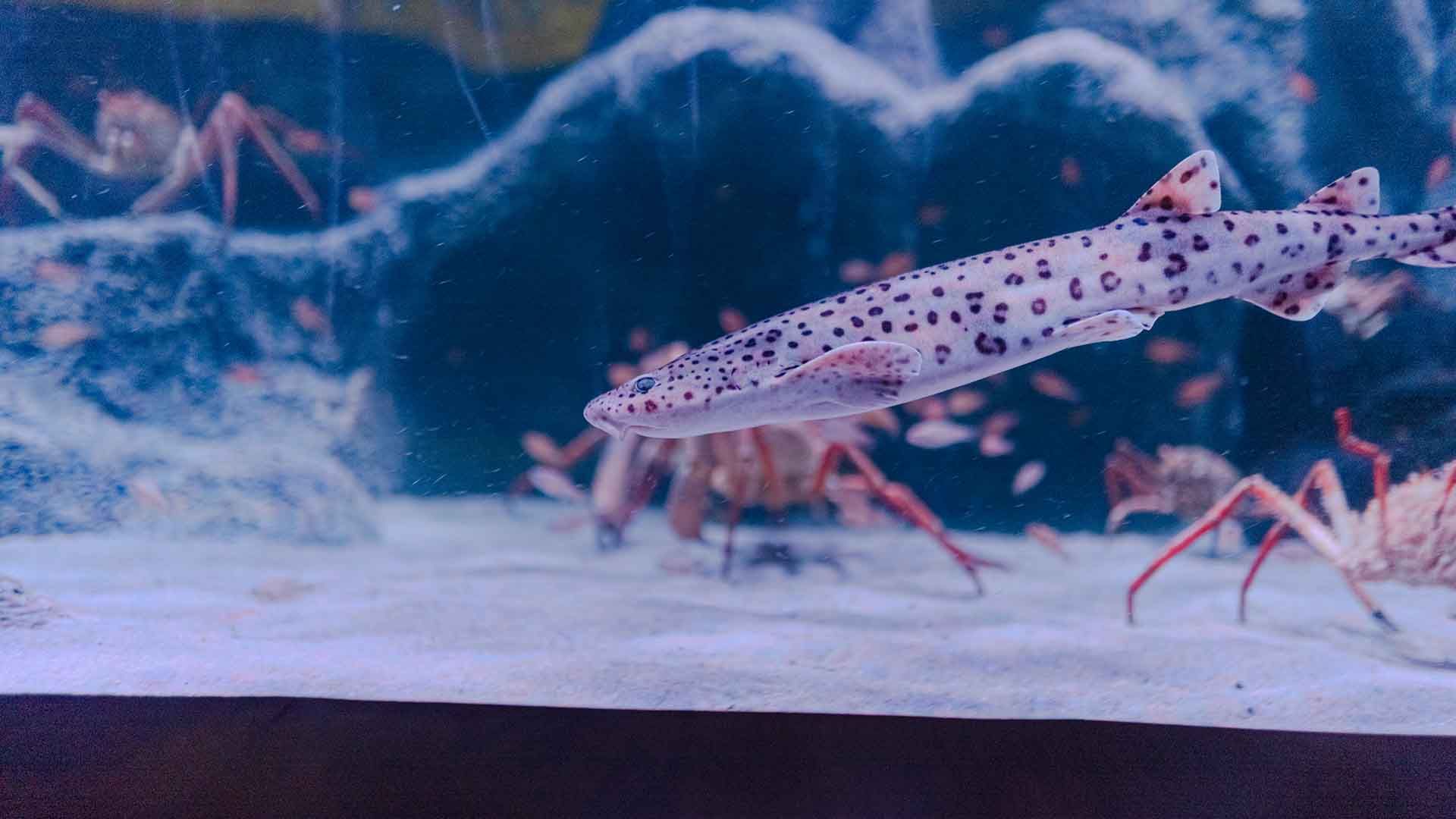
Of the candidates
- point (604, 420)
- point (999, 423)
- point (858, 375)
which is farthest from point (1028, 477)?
point (604, 420)

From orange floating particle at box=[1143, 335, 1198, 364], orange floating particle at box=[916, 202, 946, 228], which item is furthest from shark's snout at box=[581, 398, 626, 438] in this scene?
orange floating particle at box=[1143, 335, 1198, 364]

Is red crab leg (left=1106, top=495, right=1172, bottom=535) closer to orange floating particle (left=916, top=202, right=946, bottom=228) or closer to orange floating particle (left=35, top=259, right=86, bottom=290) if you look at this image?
orange floating particle (left=916, top=202, right=946, bottom=228)

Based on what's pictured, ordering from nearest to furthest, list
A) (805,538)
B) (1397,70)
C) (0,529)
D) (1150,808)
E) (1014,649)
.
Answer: (1150,808)
(1014,649)
(1397,70)
(0,529)
(805,538)

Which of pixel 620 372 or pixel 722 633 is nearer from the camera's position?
pixel 722 633

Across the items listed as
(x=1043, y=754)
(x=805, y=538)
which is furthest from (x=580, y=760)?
(x=805, y=538)

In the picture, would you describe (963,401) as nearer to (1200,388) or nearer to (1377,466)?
(1200,388)

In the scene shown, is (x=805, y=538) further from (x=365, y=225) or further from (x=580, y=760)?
(x=365, y=225)
